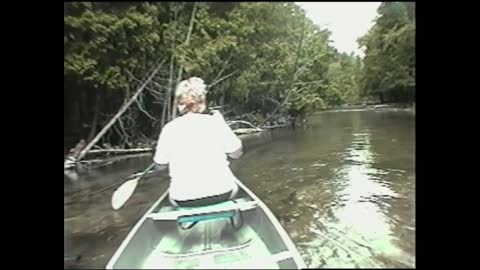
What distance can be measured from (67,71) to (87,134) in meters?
0.48

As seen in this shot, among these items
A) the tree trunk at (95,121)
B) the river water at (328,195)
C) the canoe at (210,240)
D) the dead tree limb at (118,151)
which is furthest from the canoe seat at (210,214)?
the dead tree limb at (118,151)

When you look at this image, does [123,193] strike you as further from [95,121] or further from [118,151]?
[118,151]

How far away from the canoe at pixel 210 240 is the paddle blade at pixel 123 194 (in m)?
0.37

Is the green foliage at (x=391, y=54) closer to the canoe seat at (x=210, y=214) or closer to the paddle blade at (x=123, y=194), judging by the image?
the canoe seat at (x=210, y=214)

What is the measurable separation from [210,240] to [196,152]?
310 mm

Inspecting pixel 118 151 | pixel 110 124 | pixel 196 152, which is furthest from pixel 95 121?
pixel 196 152

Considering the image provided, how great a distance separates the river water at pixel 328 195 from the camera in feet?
5.35

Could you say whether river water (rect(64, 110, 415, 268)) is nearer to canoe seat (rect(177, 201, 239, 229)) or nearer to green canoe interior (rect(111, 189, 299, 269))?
green canoe interior (rect(111, 189, 299, 269))

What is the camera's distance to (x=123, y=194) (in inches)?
85.6

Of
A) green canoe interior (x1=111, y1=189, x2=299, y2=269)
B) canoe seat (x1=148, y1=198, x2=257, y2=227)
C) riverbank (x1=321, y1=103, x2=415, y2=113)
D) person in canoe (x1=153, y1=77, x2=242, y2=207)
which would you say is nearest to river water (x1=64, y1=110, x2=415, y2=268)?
riverbank (x1=321, y1=103, x2=415, y2=113)

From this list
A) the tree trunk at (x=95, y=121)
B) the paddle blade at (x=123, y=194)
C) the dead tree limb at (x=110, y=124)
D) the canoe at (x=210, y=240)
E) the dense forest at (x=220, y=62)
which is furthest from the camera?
the dead tree limb at (x=110, y=124)

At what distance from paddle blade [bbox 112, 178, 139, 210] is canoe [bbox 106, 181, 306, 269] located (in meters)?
0.37
